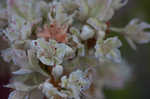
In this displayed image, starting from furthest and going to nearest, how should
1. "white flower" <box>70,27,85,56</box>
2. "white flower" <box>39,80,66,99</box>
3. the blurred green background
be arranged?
the blurred green background → "white flower" <box>70,27,85,56</box> → "white flower" <box>39,80,66,99</box>

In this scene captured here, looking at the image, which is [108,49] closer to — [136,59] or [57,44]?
[57,44]

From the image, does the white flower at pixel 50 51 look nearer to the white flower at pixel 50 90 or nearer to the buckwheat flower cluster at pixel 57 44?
the buckwheat flower cluster at pixel 57 44

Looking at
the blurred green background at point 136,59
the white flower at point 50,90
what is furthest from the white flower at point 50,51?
the blurred green background at point 136,59

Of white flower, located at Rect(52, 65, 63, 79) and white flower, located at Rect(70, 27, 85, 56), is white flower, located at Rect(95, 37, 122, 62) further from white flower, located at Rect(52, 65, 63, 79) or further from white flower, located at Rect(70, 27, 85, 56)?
white flower, located at Rect(52, 65, 63, 79)

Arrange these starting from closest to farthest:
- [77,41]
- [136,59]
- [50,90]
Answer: [50,90]
[77,41]
[136,59]

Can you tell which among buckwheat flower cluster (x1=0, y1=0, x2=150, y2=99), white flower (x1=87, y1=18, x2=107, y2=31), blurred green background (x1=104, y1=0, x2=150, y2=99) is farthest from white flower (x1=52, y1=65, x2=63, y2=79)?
blurred green background (x1=104, y1=0, x2=150, y2=99)

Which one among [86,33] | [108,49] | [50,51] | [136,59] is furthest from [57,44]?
[136,59]

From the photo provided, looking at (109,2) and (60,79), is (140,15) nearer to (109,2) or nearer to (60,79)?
(109,2)
